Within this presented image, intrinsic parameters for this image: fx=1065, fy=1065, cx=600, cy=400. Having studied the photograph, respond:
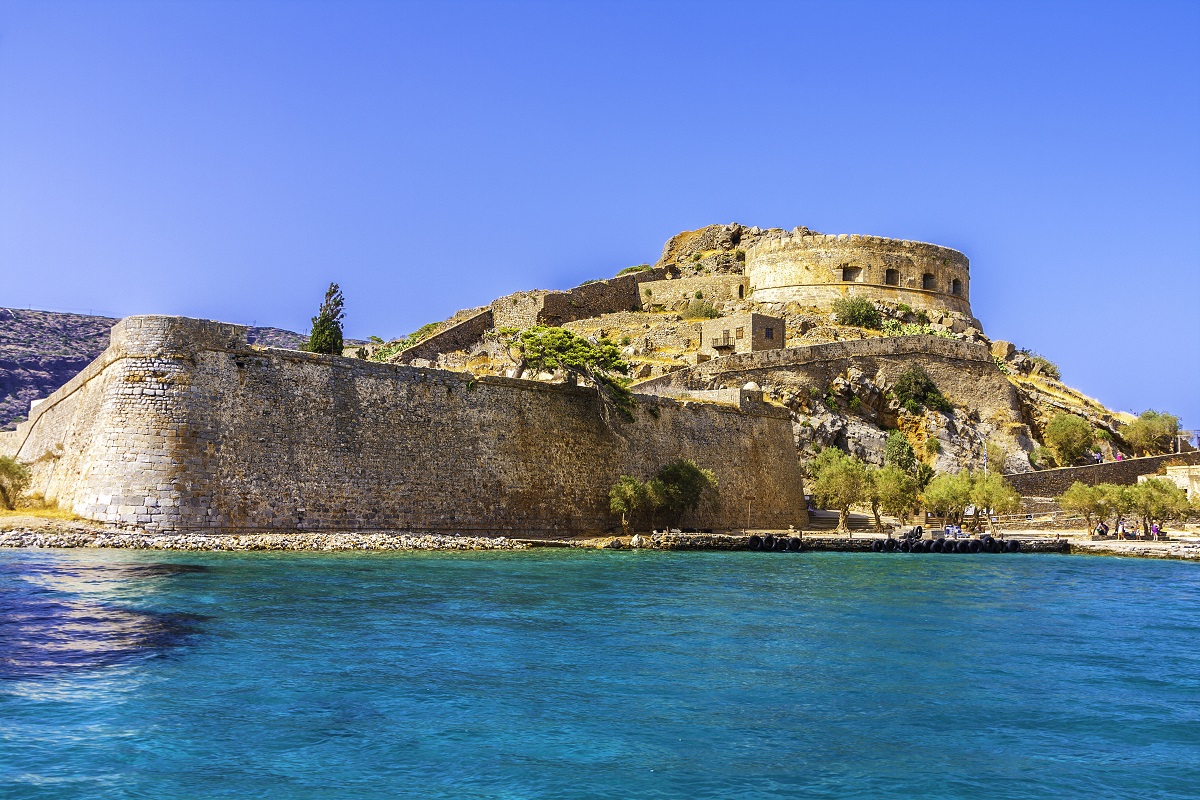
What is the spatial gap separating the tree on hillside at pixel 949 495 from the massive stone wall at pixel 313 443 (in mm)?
8589

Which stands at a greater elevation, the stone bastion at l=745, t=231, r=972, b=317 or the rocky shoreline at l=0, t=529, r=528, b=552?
the stone bastion at l=745, t=231, r=972, b=317

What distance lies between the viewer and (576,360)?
30.9 metres

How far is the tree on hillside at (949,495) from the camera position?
36.7 metres

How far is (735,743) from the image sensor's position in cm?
990

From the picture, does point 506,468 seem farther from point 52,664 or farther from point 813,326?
point 813,326

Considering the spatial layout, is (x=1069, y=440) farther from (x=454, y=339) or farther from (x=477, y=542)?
(x=477, y=542)

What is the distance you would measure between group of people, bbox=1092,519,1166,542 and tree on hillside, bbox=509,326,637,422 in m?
17.9

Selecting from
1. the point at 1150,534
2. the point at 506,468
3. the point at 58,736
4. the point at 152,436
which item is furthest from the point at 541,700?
the point at 1150,534

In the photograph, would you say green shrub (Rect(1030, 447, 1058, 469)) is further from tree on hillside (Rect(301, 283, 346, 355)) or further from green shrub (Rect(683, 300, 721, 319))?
tree on hillside (Rect(301, 283, 346, 355))

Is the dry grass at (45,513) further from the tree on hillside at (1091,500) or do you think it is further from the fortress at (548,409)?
the tree on hillside at (1091,500)

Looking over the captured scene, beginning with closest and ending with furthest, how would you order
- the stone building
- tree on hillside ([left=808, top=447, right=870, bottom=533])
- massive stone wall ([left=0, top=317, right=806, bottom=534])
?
massive stone wall ([left=0, top=317, right=806, bottom=534]), tree on hillside ([left=808, top=447, right=870, bottom=533]), the stone building

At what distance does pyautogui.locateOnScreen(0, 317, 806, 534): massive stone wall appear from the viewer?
23.0 metres

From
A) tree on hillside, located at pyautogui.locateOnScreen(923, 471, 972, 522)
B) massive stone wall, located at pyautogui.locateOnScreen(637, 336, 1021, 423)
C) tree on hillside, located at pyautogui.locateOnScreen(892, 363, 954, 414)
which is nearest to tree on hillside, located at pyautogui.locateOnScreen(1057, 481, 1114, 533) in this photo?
tree on hillside, located at pyautogui.locateOnScreen(923, 471, 972, 522)

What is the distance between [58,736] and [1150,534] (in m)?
35.9
